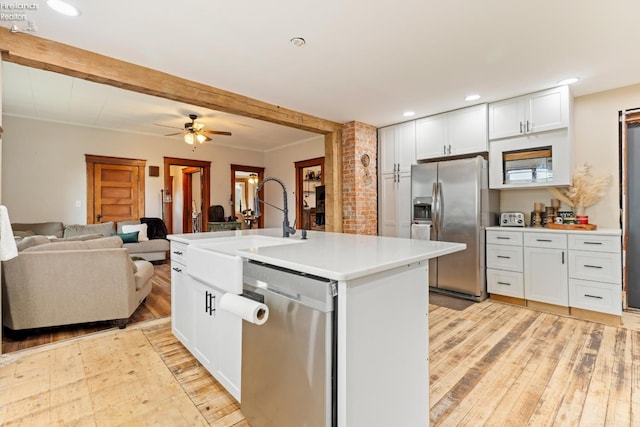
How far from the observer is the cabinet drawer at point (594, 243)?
9.46 feet

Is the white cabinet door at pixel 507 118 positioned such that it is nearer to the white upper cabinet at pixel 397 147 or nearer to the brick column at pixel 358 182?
the white upper cabinet at pixel 397 147

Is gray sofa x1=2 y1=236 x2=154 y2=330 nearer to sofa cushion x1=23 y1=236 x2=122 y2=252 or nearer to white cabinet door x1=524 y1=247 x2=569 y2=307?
sofa cushion x1=23 y1=236 x2=122 y2=252

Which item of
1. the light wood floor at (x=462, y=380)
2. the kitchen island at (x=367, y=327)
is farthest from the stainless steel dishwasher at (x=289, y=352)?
the light wood floor at (x=462, y=380)

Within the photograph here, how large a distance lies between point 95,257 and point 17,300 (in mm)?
628

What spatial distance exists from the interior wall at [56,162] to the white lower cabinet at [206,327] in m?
4.39

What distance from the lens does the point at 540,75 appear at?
301cm

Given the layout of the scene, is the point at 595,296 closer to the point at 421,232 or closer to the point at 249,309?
the point at 421,232

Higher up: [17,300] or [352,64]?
[352,64]

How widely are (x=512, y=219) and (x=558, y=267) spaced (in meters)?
0.75

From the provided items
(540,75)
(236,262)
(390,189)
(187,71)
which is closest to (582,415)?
(236,262)

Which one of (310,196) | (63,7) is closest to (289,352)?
(63,7)

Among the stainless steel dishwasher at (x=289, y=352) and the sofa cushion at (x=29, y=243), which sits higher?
the sofa cushion at (x=29, y=243)

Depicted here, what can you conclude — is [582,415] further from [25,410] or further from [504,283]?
[25,410]

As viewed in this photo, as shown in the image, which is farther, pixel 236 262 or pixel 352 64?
pixel 352 64
